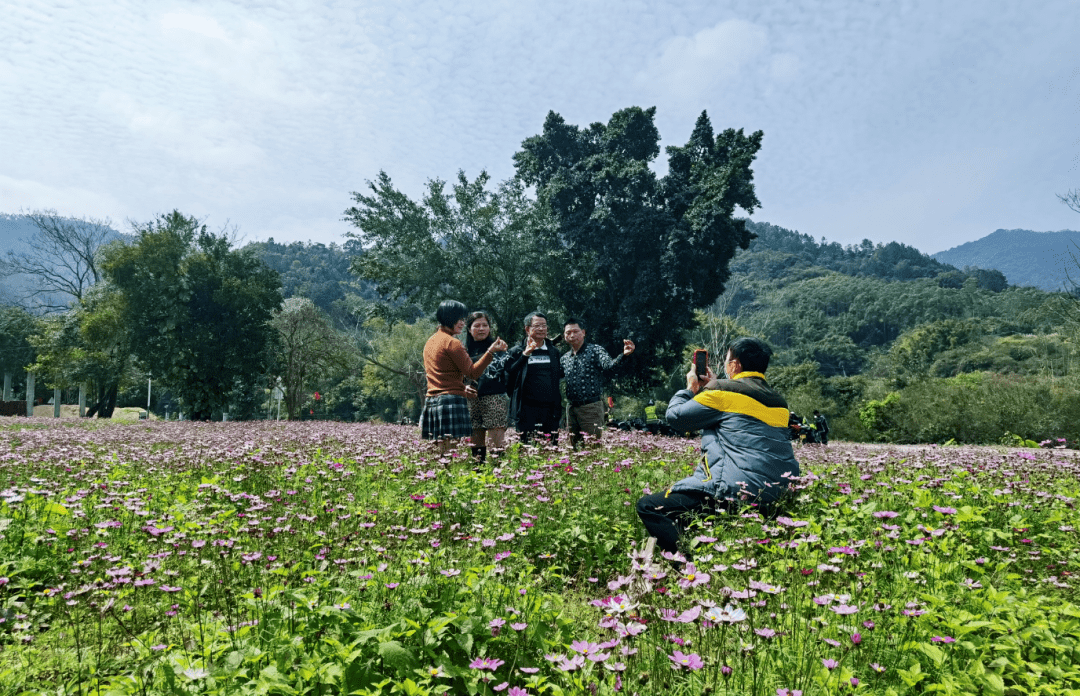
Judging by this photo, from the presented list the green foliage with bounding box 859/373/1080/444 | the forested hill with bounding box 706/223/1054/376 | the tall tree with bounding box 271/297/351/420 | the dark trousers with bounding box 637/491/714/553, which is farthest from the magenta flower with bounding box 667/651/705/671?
the forested hill with bounding box 706/223/1054/376

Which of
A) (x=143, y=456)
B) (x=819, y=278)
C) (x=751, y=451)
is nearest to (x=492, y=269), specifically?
(x=143, y=456)

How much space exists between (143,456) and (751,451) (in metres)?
7.91

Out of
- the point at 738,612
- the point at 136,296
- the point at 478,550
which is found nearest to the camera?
the point at 738,612

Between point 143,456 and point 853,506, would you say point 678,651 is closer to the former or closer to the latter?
point 853,506

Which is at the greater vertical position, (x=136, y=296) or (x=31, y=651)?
(x=136, y=296)

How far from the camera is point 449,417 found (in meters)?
6.52

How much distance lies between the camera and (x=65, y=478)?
20.5ft

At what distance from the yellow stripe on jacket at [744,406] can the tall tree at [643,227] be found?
22.5 metres

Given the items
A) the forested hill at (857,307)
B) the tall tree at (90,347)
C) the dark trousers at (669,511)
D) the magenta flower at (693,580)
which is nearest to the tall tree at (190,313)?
the tall tree at (90,347)

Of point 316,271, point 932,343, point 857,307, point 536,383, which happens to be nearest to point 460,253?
point 536,383

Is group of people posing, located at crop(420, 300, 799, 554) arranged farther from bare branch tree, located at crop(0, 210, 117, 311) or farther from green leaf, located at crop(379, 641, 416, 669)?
bare branch tree, located at crop(0, 210, 117, 311)

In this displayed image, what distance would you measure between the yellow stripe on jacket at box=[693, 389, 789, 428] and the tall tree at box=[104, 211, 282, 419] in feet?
95.7

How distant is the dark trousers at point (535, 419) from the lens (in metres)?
7.64

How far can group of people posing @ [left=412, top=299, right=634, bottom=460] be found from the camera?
647cm
